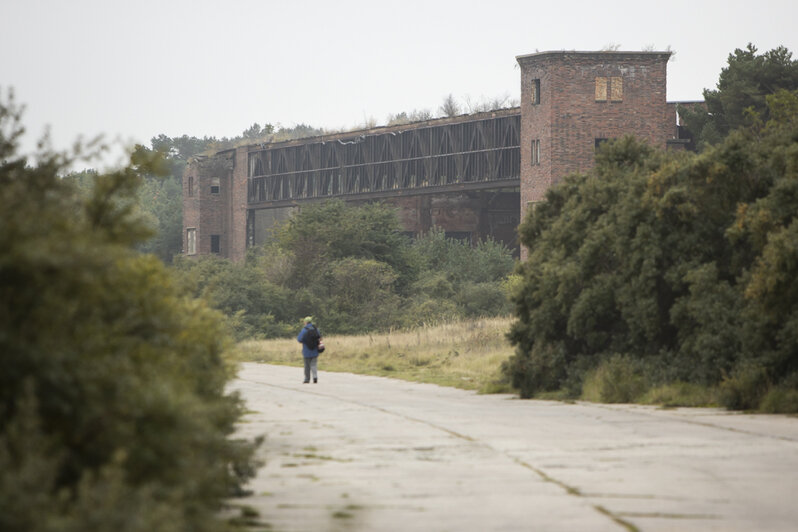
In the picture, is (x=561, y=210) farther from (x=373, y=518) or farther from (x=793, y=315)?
(x=373, y=518)

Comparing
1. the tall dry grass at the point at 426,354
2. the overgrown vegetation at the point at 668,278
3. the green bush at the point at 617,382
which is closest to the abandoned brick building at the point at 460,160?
the tall dry grass at the point at 426,354

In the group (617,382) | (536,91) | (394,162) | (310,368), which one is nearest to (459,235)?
(394,162)

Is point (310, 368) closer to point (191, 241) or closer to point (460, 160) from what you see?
point (460, 160)

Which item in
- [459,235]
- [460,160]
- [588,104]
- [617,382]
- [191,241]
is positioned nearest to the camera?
[617,382]

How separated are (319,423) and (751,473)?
8.05 m

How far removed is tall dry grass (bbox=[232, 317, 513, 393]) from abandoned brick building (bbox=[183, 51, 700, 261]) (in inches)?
270

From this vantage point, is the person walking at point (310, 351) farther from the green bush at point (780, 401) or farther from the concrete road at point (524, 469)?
the green bush at point (780, 401)

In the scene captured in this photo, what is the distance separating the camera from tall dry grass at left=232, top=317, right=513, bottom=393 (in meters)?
33.0

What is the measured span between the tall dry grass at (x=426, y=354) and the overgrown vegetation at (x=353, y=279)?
5.90 meters

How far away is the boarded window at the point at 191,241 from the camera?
293 ft

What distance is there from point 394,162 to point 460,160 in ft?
20.6

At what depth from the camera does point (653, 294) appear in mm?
23922

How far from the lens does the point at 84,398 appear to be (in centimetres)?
621

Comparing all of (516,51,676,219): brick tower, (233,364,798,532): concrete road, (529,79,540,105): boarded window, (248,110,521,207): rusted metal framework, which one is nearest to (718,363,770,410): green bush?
(233,364,798,532): concrete road
